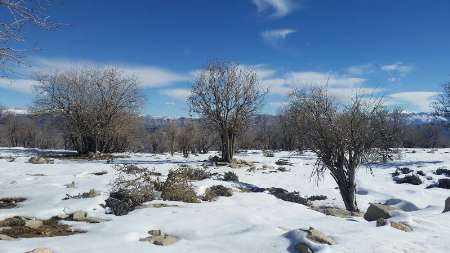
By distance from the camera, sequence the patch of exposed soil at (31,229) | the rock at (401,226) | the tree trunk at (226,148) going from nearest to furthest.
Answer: the patch of exposed soil at (31,229) → the rock at (401,226) → the tree trunk at (226,148)

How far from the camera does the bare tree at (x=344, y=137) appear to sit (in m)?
15.8

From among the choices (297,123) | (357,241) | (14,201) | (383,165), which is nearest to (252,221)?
(357,241)

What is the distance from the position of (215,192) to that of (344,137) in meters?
4.74

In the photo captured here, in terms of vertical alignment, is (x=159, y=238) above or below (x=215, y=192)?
below

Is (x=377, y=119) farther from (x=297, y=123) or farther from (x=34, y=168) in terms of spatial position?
(x=34, y=168)

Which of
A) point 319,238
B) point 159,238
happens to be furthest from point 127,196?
point 319,238

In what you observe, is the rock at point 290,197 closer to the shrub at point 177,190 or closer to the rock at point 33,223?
the shrub at point 177,190

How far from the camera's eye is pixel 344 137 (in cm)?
1569

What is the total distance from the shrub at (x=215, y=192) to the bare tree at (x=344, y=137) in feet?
11.3

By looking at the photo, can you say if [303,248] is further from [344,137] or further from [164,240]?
[344,137]

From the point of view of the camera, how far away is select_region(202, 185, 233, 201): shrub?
1414 cm

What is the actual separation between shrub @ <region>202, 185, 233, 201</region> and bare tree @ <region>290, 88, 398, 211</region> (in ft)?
11.3

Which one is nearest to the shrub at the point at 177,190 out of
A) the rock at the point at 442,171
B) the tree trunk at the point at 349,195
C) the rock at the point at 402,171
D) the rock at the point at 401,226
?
the tree trunk at the point at 349,195

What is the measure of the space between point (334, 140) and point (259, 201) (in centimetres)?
348
